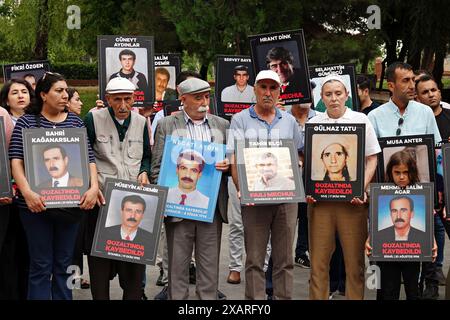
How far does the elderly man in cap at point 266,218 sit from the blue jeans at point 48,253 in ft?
4.87

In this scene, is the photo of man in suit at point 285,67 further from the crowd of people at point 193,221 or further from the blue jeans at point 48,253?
the blue jeans at point 48,253

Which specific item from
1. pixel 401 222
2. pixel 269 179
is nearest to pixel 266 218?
pixel 269 179

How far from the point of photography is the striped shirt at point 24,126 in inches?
264

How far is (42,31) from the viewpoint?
38.1 m

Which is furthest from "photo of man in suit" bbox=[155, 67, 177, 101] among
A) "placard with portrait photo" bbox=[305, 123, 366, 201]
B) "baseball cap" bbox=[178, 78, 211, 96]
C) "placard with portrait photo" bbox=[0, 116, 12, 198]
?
"placard with portrait photo" bbox=[0, 116, 12, 198]

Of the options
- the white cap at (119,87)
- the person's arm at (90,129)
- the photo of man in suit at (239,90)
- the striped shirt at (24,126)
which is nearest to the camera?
the striped shirt at (24,126)

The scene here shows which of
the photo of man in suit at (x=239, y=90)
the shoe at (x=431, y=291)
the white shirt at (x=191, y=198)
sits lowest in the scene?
the shoe at (x=431, y=291)

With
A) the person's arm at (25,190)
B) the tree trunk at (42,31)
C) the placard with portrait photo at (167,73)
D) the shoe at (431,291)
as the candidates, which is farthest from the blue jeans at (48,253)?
the tree trunk at (42,31)

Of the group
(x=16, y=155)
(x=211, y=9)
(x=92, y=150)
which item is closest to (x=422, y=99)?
(x=92, y=150)

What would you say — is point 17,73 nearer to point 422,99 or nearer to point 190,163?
point 190,163

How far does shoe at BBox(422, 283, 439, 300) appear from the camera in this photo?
826 centimetres

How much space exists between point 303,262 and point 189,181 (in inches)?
129

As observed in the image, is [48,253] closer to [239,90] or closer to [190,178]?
[190,178]
